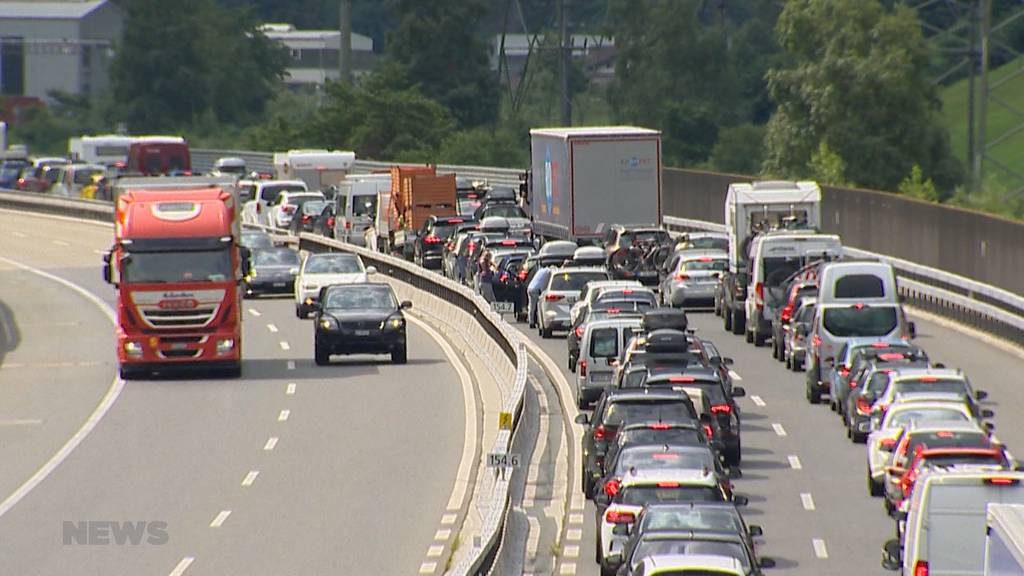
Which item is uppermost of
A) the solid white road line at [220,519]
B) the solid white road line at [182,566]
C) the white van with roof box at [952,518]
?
the white van with roof box at [952,518]

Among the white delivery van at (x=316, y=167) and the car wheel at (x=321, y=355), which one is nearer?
the car wheel at (x=321, y=355)

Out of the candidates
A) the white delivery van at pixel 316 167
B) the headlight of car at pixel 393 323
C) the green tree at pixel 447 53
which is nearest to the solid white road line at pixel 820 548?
the headlight of car at pixel 393 323

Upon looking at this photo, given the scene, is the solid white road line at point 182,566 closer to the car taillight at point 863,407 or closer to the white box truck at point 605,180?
the car taillight at point 863,407

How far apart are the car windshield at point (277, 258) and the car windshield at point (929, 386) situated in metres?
33.4

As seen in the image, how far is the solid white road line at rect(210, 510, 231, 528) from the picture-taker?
90.4 ft

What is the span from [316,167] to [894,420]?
61.7m

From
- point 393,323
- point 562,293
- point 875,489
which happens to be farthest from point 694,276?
point 875,489

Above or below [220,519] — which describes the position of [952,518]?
above

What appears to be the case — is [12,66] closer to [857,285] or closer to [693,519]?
[857,285]

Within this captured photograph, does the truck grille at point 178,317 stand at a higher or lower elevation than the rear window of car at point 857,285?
lower

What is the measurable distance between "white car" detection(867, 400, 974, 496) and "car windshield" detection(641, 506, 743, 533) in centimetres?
838

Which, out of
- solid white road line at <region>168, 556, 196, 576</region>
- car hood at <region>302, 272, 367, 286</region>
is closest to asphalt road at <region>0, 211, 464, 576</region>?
solid white road line at <region>168, 556, 196, 576</region>

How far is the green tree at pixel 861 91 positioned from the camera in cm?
7912

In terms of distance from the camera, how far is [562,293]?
Result: 161 feet
